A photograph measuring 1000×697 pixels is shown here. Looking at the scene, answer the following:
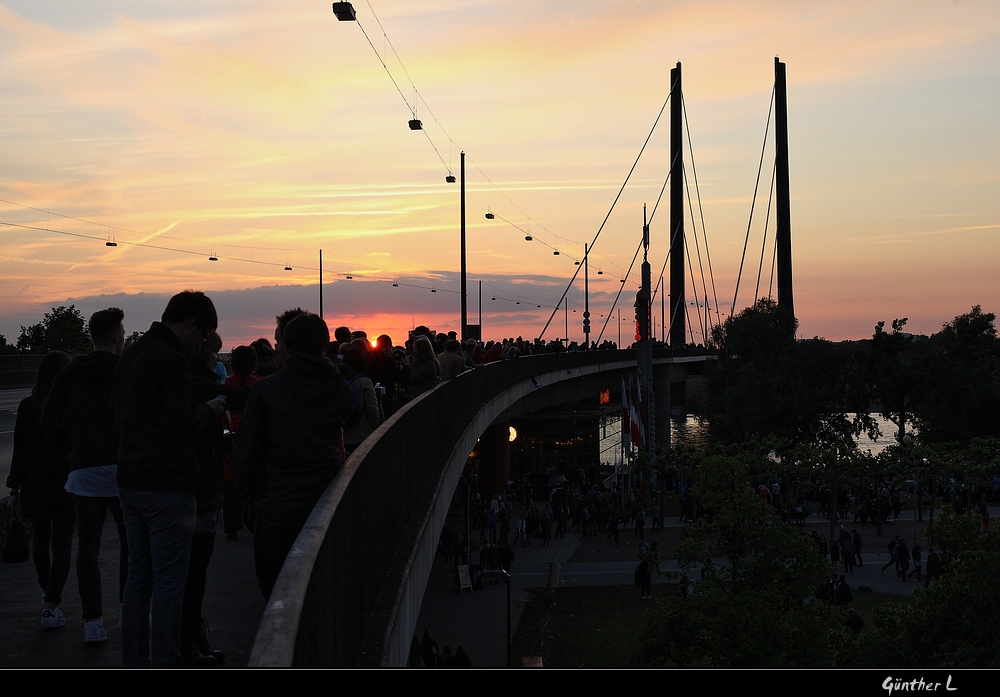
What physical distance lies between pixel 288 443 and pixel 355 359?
9.97 feet

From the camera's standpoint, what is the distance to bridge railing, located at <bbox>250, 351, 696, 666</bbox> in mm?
2805

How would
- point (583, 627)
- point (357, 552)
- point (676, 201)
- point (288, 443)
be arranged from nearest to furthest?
1. point (288, 443)
2. point (357, 552)
3. point (583, 627)
4. point (676, 201)

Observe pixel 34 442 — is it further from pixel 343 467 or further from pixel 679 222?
pixel 679 222

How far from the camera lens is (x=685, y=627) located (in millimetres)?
23438

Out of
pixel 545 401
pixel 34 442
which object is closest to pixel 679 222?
pixel 545 401

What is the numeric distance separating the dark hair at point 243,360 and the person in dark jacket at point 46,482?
1.15 meters

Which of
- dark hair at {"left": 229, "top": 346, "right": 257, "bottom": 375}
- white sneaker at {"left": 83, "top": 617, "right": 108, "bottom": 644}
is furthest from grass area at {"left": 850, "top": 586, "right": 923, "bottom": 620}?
white sneaker at {"left": 83, "top": 617, "right": 108, "bottom": 644}

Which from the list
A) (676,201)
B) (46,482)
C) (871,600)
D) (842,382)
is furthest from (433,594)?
(676,201)

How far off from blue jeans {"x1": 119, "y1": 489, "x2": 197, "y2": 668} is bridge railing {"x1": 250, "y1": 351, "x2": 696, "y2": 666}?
0.82 meters

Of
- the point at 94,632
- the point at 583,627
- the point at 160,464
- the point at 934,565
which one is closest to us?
the point at 160,464

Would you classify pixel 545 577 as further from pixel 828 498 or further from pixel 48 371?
pixel 48 371

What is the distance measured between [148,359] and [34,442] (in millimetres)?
2356

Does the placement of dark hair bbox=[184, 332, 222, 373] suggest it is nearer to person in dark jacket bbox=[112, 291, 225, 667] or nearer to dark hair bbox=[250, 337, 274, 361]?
person in dark jacket bbox=[112, 291, 225, 667]

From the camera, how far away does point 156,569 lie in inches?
185
